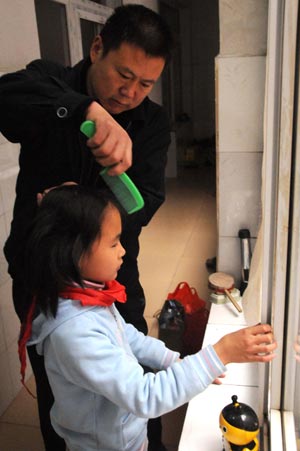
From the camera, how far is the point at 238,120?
1.79 m

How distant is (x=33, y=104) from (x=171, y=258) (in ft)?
7.34

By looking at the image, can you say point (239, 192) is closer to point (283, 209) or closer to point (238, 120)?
point (238, 120)

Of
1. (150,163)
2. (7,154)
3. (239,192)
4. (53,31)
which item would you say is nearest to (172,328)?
(239,192)

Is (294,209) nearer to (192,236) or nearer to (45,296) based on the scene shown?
(45,296)

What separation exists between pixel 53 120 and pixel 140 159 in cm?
37

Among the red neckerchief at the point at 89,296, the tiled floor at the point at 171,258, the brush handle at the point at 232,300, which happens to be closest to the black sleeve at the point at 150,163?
the red neckerchief at the point at 89,296

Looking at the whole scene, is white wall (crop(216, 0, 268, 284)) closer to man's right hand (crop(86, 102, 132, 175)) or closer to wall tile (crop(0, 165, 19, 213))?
wall tile (crop(0, 165, 19, 213))

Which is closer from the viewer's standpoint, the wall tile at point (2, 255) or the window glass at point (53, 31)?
the wall tile at point (2, 255)

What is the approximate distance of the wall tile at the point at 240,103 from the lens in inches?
67.3

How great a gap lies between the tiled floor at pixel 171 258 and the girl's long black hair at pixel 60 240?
3.31 feet

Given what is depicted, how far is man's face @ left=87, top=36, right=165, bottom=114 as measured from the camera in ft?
3.18

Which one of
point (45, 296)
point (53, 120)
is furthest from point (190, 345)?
point (53, 120)

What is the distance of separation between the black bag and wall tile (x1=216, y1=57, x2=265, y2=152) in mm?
725

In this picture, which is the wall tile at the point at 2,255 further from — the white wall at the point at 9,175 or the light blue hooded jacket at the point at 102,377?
the light blue hooded jacket at the point at 102,377
